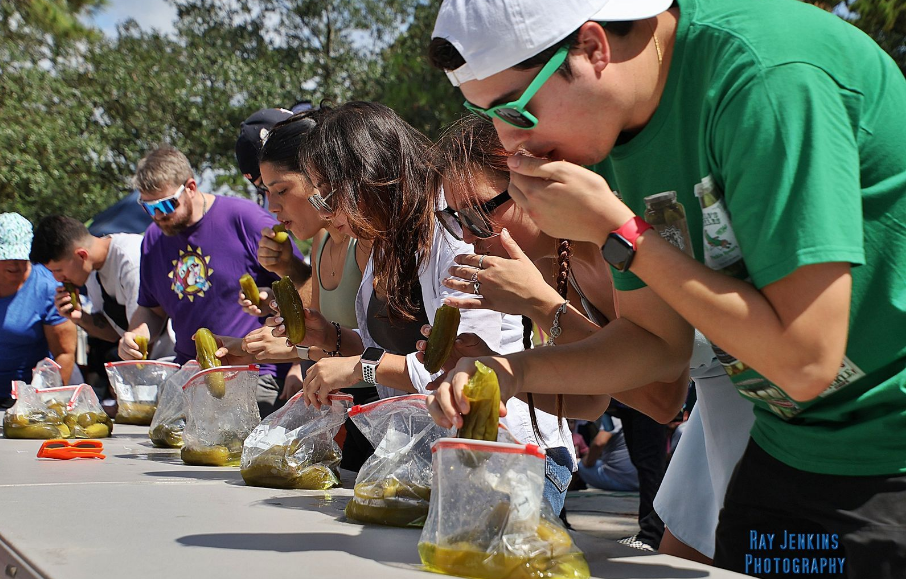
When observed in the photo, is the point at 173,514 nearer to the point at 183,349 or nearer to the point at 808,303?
the point at 808,303

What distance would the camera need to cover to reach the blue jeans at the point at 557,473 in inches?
82.2

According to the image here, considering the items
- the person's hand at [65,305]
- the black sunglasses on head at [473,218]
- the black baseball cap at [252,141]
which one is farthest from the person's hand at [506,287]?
the person's hand at [65,305]

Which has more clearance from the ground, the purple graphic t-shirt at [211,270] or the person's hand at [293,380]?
the purple graphic t-shirt at [211,270]

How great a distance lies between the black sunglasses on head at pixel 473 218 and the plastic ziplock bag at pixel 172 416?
55.6 inches

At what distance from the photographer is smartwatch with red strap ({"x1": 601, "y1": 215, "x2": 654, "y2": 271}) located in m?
1.30

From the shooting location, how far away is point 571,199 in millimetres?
1352

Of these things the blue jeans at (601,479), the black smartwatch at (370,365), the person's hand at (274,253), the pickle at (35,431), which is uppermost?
the person's hand at (274,253)

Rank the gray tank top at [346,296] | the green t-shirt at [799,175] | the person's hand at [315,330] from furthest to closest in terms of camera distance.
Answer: the gray tank top at [346,296]
the person's hand at [315,330]
the green t-shirt at [799,175]

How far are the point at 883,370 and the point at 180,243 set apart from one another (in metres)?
3.51

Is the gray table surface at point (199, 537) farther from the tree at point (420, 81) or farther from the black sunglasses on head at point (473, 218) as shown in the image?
the tree at point (420, 81)

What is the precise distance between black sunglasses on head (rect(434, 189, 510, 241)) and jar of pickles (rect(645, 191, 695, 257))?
0.67 metres

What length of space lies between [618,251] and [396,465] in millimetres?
730

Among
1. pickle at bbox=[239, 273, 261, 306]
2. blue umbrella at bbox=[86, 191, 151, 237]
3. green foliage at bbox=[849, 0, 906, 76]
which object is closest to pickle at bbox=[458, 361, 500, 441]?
pickle at bbox=[239, 273, 261, 306]

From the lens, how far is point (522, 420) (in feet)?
7.17
